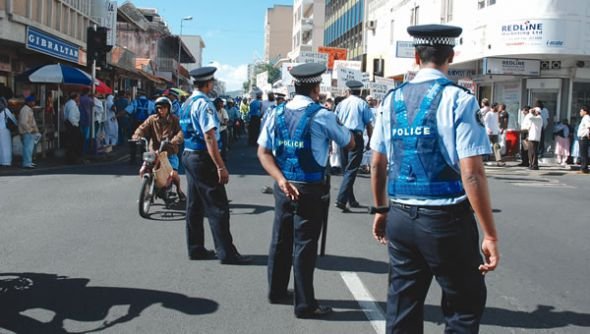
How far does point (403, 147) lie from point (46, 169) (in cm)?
1337

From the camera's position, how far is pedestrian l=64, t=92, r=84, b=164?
651 inches

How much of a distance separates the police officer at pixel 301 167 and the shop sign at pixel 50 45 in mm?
15649

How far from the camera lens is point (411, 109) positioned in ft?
11.4

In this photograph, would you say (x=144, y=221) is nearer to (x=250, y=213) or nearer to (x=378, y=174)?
(x=250, y=213)

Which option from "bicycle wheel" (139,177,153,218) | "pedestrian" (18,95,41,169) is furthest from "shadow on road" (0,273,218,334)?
"pedestrian" (18,95,41,169)

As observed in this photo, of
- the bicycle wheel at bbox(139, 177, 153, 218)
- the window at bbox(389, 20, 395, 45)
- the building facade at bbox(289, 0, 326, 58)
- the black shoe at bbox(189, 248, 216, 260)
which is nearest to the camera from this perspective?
the black shoe at bbox(189, 248, 216, 260)

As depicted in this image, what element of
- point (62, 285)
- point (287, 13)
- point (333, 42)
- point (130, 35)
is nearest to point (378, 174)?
point (62, 285)

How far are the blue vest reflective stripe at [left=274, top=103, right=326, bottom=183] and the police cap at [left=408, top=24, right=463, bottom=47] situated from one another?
1.72 m

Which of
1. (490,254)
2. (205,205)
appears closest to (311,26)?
(205,205)

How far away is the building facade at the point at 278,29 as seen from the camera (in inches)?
5285

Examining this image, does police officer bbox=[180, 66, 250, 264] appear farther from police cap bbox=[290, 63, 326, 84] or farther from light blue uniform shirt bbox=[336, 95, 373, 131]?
light blue uniform shirt bbox=[336, 95, 373, 131]

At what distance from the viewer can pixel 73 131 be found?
54.6 ft

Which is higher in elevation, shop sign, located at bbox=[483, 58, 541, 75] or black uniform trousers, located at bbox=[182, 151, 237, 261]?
shop sign, located at bbox=[483, 58, 541, 75]

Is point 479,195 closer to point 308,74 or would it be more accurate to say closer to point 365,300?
point 308,74
